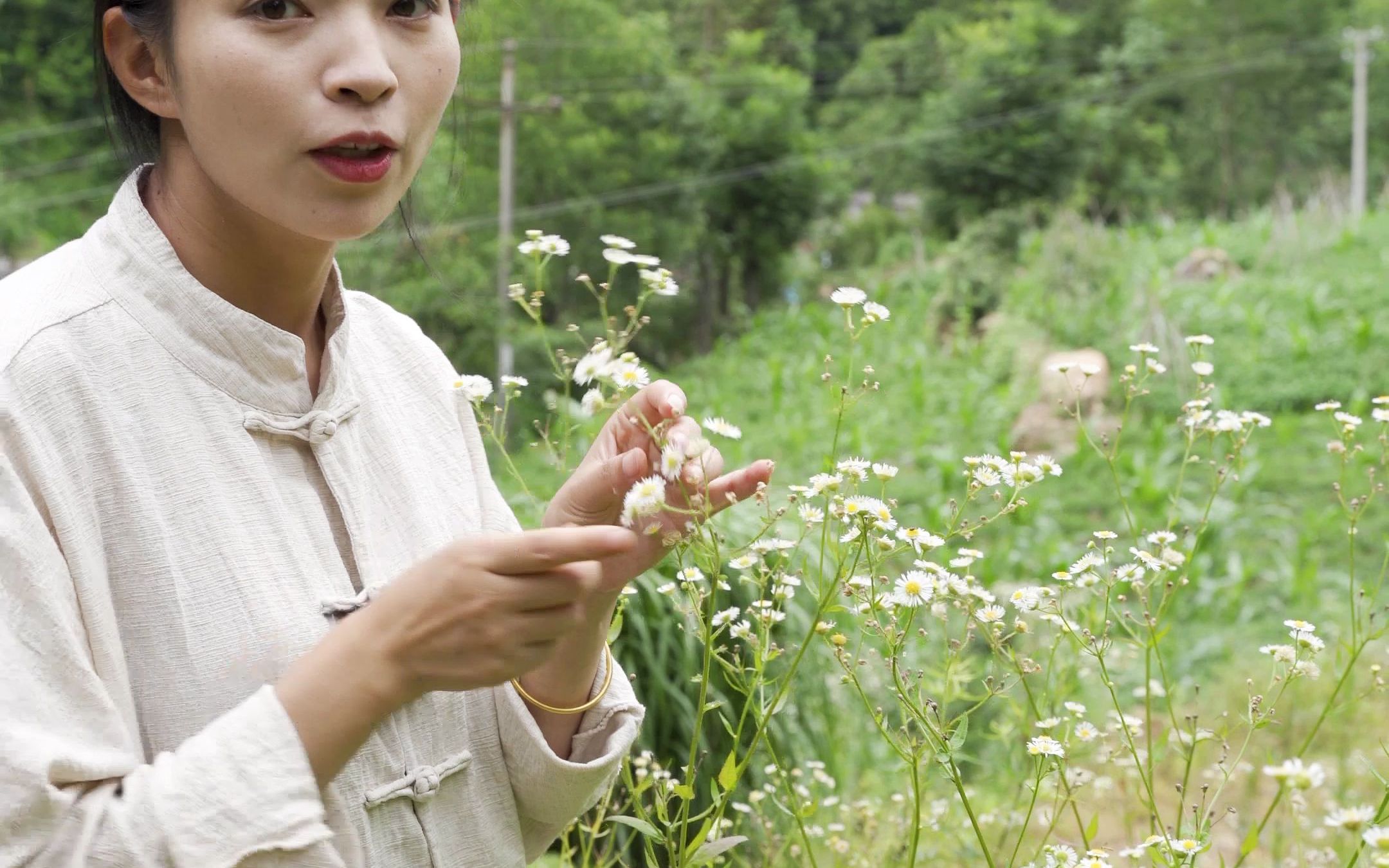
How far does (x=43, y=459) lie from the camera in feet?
3.18

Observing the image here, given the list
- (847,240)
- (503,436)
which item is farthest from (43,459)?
(847,240)

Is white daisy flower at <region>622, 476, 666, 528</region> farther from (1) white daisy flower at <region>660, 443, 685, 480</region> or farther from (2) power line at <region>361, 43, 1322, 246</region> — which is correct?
(2) power line at <region>361, 43, 1322, 246</region>

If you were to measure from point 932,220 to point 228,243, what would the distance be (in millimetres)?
21719

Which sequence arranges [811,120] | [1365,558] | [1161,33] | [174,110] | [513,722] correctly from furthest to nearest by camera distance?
1. [811,120]
2. [1161,33]
3. [1365,558]
4. [513,722]
5. [174,110]

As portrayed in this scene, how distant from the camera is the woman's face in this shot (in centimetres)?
102

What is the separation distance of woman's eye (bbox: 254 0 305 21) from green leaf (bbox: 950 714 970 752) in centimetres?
85

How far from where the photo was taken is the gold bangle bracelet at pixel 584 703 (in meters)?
1.32

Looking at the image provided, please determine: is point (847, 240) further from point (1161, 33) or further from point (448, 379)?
point (448, 379)

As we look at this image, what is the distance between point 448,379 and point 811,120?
3587cm

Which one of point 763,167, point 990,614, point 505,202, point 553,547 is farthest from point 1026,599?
point 763,167

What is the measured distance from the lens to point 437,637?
3.00 feet

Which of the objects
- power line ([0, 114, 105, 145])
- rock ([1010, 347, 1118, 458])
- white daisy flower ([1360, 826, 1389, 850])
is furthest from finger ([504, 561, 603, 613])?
power line ([0, 114, 105, 145])

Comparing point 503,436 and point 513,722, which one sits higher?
point 503,436

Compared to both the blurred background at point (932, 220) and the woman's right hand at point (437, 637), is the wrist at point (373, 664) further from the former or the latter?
the blurred background at point (932, 220)
